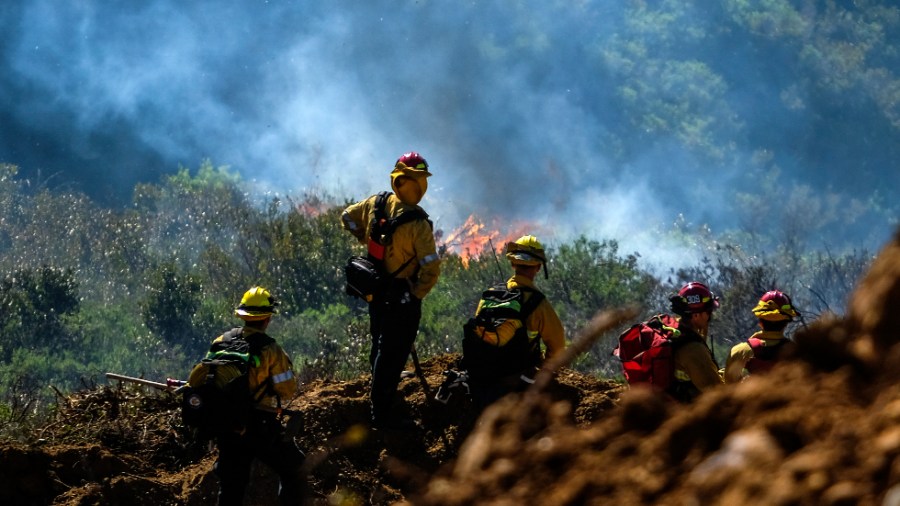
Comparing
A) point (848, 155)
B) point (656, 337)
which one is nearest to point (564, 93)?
point (848, 155)

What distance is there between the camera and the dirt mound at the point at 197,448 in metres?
8.44

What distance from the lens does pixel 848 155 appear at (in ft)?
181

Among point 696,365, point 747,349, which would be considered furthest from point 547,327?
point 696,365

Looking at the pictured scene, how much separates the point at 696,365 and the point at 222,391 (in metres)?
2.50

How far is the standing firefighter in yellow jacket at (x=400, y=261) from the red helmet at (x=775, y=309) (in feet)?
6.43

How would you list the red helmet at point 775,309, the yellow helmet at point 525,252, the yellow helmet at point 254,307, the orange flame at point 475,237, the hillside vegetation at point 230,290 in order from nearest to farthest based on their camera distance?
1. the yellow helmet at point 254,307
2. the red helmet at point 775,309
3. the yellow helmet at point 525,252
4. the hillside vegetation at point 230,290
5. the orange flame at point 475,237

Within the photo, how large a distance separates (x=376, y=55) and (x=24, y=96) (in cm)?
1478

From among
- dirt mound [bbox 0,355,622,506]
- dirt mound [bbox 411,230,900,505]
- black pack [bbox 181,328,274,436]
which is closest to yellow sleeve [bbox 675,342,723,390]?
dirt mound [bbox 0,355,622,506]

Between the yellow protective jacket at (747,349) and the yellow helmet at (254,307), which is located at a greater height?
the yellow helmet at (254,307)

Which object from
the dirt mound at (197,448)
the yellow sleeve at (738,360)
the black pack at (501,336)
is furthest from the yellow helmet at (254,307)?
the yellow sleeve at (738,360)

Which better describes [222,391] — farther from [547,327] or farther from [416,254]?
[547,327]

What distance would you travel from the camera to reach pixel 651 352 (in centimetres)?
723

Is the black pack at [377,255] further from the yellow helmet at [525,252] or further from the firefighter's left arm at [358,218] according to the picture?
the yellow helmet at [525,252]

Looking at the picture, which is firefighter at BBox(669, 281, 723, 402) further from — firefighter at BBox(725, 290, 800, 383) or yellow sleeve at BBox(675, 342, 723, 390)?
firefighter at BBox(725, 290, 800, 383)
